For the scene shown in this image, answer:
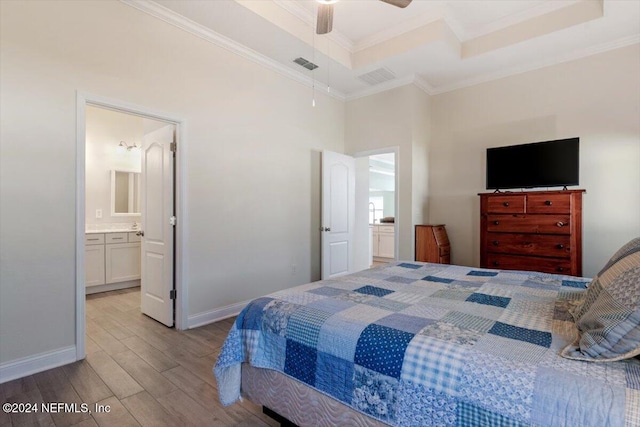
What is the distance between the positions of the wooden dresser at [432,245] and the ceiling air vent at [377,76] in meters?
2.12

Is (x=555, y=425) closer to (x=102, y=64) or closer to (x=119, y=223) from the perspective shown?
(x=102, y=64)

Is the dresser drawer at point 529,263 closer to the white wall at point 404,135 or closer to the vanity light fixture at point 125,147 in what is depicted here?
the white wall at point 404,135

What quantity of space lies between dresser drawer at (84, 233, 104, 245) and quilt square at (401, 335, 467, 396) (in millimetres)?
4740

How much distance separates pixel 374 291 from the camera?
185 cm

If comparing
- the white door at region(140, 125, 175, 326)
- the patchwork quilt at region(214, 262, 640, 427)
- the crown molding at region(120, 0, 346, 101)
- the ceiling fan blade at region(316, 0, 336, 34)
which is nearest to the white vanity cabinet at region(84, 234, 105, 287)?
the white door at region(140, 125, 175, 326)

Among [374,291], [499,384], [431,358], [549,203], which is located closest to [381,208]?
[549,203]

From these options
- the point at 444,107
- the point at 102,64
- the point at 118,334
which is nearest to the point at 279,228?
the point at 118,334

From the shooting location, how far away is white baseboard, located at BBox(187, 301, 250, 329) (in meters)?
3.20

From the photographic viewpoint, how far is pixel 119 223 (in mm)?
5172

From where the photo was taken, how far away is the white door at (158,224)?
10.4 feet

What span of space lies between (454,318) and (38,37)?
10.7 feet

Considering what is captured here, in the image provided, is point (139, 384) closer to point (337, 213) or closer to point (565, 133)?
point (337, 213)

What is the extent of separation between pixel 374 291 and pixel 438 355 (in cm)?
76

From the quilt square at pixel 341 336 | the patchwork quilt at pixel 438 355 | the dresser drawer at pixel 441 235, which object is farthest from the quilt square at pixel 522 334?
the dresser drawer at pixel 441 235
